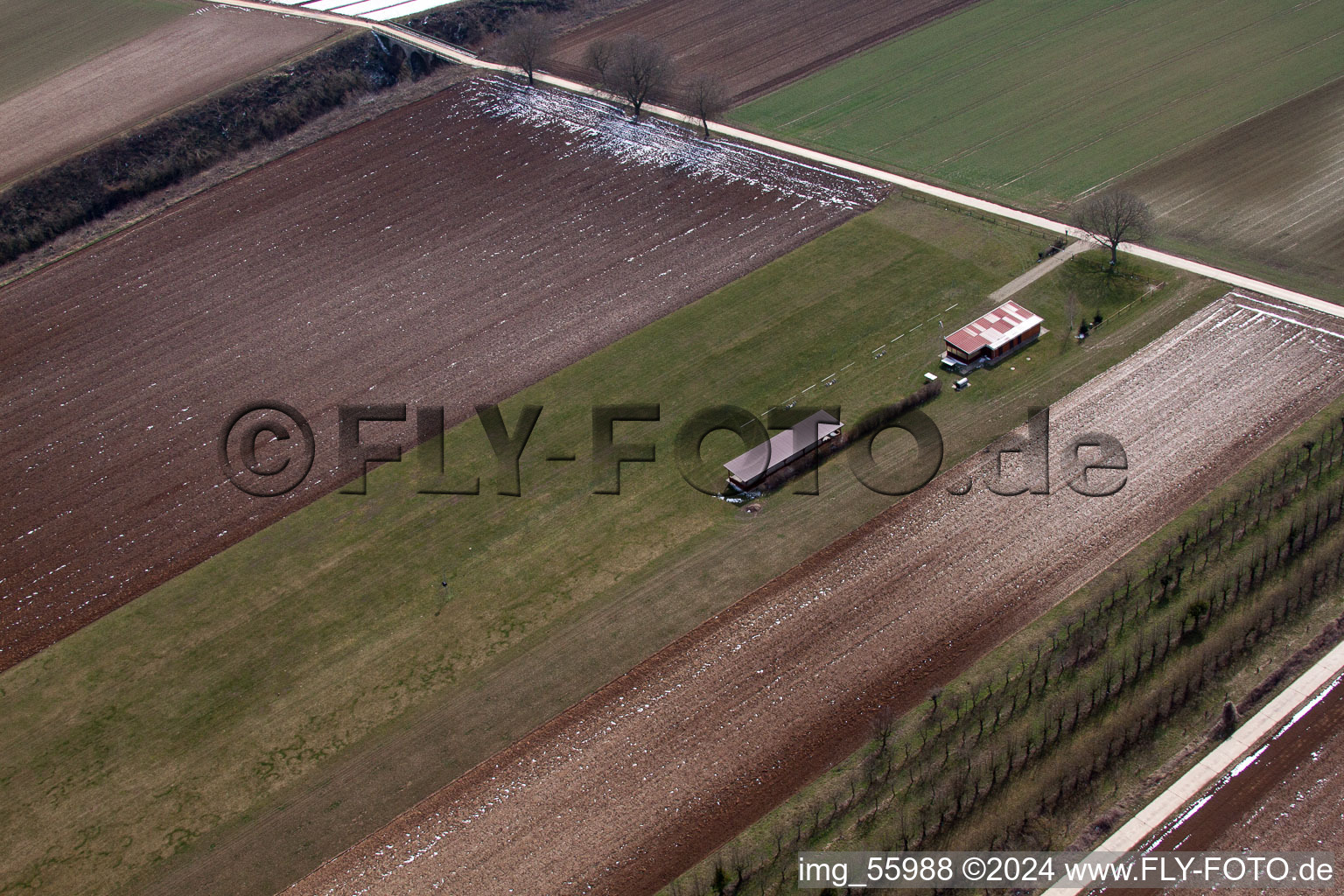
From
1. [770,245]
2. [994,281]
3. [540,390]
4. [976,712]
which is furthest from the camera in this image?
[770,245]

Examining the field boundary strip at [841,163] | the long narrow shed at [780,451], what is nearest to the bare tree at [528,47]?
the field boundary strip at [841,163]

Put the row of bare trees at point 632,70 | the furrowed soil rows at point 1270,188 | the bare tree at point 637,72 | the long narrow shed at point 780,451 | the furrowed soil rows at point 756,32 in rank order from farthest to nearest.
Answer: the furrowed soil rows at point 756,32 → the bare tree at point 637,72 → the row of bare trees at point 632,70 → the furrowed soil rows at point 1270,188 → the long narrow shed at point 780,451

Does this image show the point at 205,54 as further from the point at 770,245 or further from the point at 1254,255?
the point at 1254,255

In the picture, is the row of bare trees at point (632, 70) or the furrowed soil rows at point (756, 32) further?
the furrowed soil rows at point (756, 32)

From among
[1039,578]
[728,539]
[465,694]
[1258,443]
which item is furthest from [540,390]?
[1258,443]

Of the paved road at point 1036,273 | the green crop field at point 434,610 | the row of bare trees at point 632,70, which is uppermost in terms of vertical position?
the row of bare trees at point 632,70

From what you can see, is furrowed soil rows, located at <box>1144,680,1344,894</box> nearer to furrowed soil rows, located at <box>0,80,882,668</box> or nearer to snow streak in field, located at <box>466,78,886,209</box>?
furrowed soil rows, located at <box>0,80,882,668</box>
